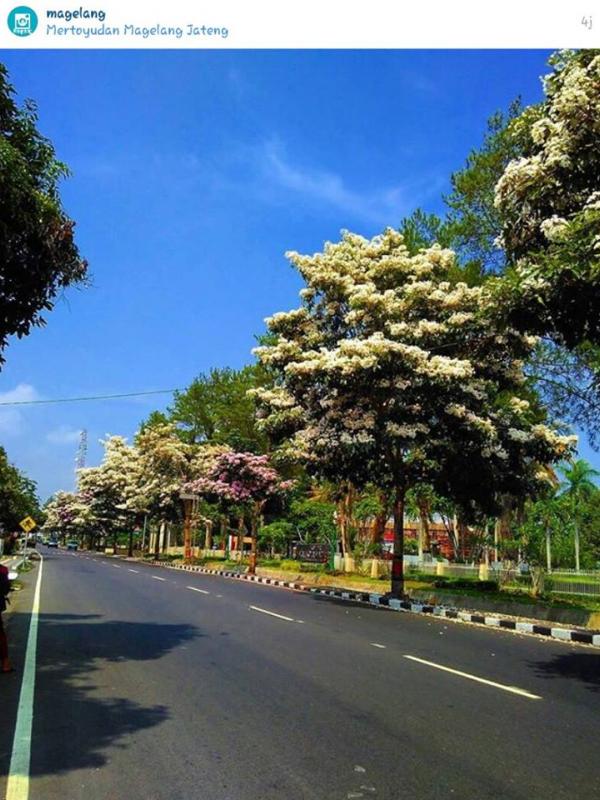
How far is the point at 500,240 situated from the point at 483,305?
5.18 feet

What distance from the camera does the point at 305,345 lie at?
20.2 m

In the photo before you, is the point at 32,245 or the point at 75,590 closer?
the point at 32,245

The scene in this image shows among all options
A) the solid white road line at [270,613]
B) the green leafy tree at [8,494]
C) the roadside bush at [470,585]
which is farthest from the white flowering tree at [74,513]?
the solid white road line at [270,613]

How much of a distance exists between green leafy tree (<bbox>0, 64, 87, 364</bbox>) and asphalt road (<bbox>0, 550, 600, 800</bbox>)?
4451 millimetres

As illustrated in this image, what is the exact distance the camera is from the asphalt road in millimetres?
4742

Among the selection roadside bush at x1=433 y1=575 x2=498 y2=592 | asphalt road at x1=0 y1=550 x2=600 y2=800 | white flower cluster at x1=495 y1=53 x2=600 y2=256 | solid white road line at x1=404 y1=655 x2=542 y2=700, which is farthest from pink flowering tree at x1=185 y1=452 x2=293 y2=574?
white flower cluster at x1=495 y1=53 x2=600 y2=256

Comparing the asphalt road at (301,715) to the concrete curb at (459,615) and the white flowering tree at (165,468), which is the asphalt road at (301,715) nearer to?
the concrete curb at (459,615)

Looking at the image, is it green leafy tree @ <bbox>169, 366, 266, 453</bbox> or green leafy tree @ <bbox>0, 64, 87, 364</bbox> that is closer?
green leafy tree @ <bbox>0, 64, 87, 364</bbox>

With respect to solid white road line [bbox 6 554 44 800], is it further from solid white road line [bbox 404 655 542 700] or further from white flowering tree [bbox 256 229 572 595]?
white flowering tree [bbox 256 229 572 595]

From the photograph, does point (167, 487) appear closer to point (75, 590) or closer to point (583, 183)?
point (75, 590)

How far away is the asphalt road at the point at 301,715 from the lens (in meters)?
4.74

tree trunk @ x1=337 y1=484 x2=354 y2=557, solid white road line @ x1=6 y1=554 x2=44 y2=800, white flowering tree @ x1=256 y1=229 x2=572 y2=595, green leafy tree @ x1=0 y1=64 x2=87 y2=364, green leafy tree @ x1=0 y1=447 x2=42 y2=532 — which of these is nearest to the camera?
solid white road line @ x1=6 y1=554 x2=44 y2=800

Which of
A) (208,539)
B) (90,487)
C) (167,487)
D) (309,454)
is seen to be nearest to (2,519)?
(167,487)

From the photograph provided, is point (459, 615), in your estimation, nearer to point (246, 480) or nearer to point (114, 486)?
point (246, 480)
